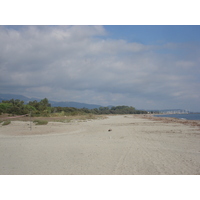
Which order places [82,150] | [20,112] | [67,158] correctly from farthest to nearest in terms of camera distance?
[20,112] → [82,150] → [67,158]

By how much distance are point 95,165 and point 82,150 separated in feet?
7.31

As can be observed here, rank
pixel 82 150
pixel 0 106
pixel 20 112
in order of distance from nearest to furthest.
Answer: pixel 82 150
pixel 20 112
pixel 0 106

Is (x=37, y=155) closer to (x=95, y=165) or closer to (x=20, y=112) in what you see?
(x=95, y=165)

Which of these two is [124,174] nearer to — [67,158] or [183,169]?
[183,169]

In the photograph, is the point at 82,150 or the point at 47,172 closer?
the point at 47,172

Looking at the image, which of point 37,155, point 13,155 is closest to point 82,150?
point 37,155

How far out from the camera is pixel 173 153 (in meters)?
7.30

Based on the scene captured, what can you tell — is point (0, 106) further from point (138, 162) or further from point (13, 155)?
point (138, 162)

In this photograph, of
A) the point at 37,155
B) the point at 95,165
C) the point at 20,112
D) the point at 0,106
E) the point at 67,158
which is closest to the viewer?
the point at 95,165

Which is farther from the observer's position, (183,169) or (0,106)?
(0,106)

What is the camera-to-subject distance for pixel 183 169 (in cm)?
532
